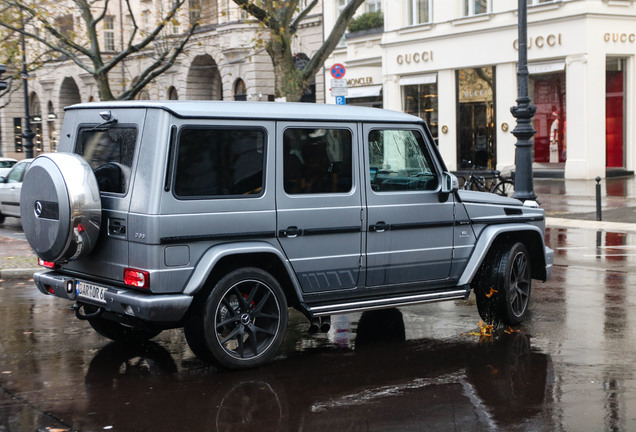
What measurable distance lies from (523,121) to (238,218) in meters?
11.8

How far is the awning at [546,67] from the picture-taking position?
3050 cm

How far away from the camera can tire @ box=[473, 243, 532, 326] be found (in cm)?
825

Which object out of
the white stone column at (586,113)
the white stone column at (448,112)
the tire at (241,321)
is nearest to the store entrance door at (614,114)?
the white stone column at (586,113)

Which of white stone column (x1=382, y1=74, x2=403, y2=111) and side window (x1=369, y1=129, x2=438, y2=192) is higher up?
white stone column (x1=382, y1=74, x2=403, y2=111)

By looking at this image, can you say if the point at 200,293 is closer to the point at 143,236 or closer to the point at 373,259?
the point at 143,236

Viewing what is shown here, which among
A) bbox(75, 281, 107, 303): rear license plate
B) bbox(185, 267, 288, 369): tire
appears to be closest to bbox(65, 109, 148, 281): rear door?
bbox(75, 281, 107, 303): rear license plate

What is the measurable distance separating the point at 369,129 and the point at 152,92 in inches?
1789

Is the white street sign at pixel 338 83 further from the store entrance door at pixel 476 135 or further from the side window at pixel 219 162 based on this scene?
the store entrance door at pixel 476 135

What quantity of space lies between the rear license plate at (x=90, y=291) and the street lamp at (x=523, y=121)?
11.9 metres

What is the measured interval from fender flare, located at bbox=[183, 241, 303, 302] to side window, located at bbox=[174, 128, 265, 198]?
39cm

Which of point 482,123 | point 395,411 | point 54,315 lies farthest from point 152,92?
point 395,411

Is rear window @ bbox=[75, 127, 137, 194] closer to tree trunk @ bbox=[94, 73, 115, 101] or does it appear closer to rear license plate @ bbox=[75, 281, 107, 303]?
rear license plate @ bbox=[75, 281, 107, 303]

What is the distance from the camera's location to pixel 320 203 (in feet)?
23.5

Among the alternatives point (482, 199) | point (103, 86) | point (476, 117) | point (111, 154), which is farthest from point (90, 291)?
point (476, 117)
